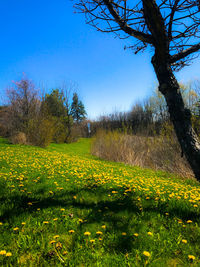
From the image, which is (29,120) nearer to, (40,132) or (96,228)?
(40,132)

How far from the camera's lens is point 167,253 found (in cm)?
207

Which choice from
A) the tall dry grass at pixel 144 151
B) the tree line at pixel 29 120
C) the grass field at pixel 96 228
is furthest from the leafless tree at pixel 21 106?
the grass field at pixel 96 228

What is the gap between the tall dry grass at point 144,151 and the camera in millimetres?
9953

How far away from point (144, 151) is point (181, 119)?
36.2 ft

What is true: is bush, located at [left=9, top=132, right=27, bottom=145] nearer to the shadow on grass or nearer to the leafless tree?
the leafless tree

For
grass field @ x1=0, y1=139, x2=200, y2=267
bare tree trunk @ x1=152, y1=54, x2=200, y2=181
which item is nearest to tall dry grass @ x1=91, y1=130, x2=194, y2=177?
grass field @ x1=0, y1=139, x2=200, y2=267

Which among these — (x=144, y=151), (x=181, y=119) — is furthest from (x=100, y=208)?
(x=144, y=151)

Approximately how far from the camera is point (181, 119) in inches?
97.0

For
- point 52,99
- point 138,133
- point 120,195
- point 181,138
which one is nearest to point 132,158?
point 138,133

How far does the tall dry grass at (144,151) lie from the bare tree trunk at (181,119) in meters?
7.21

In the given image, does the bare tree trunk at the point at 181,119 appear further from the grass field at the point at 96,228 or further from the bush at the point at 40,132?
the bush at the point at 40,132

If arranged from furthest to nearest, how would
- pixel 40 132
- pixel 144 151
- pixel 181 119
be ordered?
1. pixel 40 132
2. pixel 144 151
3. pixel 181 119

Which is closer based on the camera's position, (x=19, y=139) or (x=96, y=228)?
(x=96, y=228)

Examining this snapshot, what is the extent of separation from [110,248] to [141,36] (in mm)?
3244
